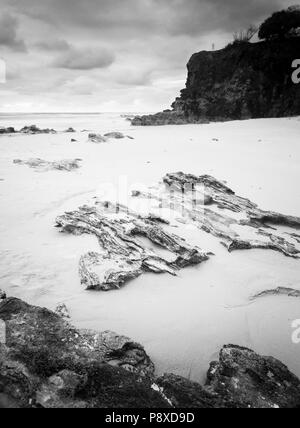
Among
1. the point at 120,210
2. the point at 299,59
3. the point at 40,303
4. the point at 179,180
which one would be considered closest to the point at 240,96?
the point at 299,59

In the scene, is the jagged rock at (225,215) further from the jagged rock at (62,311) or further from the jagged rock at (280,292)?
the jagged rock at (62,311)

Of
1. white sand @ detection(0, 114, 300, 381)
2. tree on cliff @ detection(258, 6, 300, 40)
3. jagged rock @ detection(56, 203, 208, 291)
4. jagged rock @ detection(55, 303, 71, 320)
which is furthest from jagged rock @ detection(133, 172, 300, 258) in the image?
tree on cliff @ detection(258, 6, 300, 40)

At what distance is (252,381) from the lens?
221 cm

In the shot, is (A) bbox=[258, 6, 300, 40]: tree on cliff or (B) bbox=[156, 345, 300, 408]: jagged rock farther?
(A) bbox=[258, 6, 300, 40]: tree on cliff

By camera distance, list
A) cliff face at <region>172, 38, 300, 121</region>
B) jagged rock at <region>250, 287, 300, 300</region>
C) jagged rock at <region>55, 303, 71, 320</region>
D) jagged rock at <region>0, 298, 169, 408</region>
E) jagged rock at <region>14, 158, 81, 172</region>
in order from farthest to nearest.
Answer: cliff face at <region>172, 38, 300, 121</region> → jagged rock at <region>14, 158, 81, 172</region> → jagged rock at <region>250, 287, 300, 300</region> → jagged rock at <region>55, 303, 71, 320</region> → jagged rock at <region>0, 298, 169, 408</region>

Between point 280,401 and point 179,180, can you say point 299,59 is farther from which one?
point 280,401

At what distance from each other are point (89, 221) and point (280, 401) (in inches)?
145

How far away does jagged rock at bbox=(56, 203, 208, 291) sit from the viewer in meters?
Result: 3.65

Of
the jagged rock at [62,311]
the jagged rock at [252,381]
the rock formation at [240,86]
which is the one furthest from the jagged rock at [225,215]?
the rock formation at [240,86]

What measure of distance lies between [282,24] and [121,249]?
2931cm

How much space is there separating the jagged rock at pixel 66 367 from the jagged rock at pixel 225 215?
2.68 metres

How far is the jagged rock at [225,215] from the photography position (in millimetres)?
4648

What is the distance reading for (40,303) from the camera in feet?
10.8

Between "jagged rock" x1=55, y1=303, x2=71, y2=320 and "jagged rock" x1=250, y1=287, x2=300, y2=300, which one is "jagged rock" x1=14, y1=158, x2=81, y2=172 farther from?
"jagged rock" x1=250, y1=287, x2=300, y2=300
